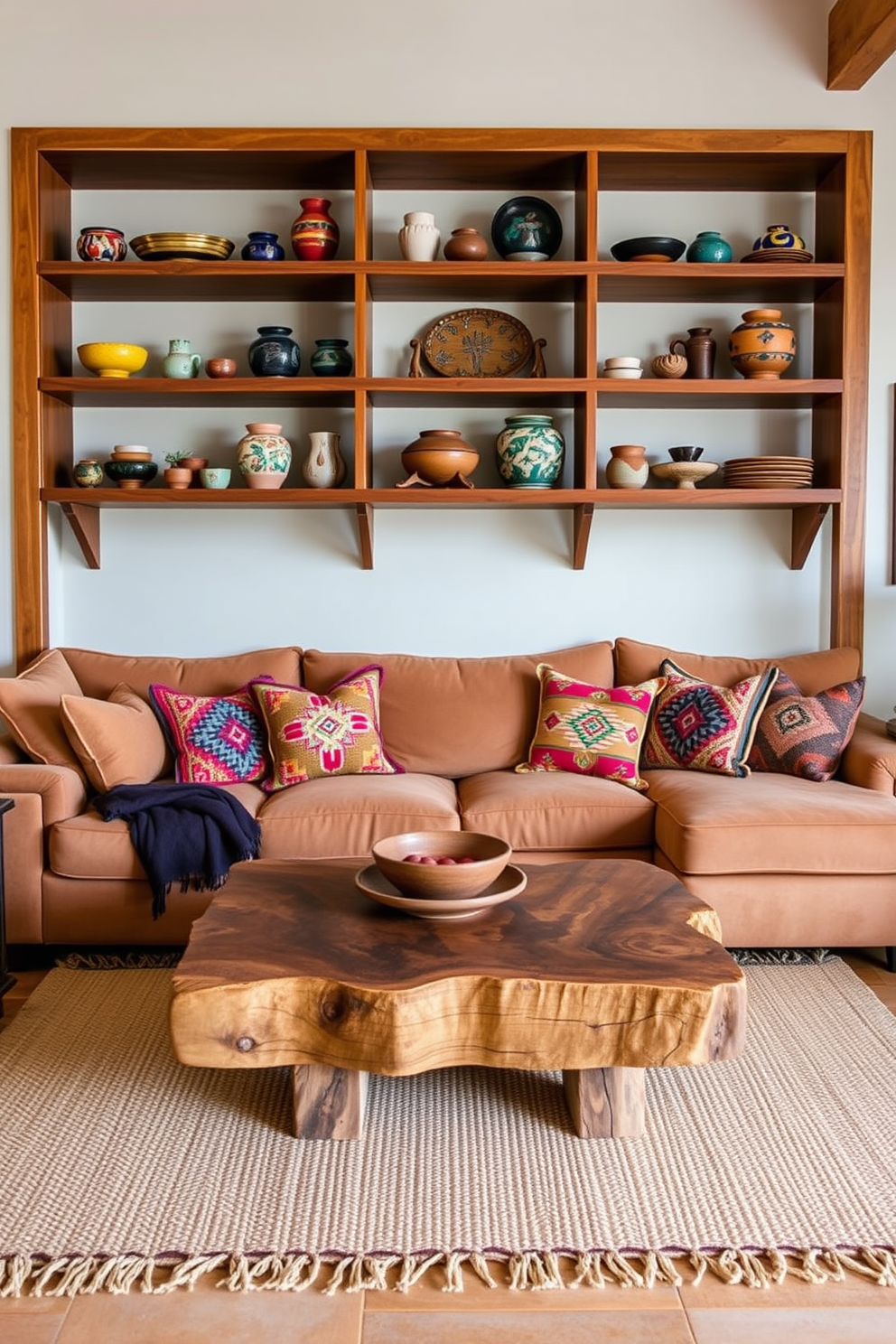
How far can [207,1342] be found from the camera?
167cm

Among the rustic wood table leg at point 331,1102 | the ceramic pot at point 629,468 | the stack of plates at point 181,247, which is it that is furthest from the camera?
the ceramic pot at point 629,468

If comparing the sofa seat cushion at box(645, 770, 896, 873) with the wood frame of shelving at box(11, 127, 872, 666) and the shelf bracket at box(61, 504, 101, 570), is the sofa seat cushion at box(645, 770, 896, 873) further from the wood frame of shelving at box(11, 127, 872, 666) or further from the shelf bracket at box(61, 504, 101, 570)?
the shelf bracket at box(61, 504, 101, 570)

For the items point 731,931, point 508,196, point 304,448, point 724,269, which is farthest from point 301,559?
point 731,931

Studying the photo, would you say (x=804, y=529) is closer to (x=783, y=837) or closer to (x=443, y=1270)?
(x=783, y=837)

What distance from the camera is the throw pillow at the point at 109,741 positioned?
3252 mm

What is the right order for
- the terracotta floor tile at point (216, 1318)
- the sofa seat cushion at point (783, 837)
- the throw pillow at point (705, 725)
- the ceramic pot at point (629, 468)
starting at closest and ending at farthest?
the terracotta floor tile at point (216, 1318)
the sofa seat cushion at point (783, 837)
the throw pillow at point (705, 725)
the ceramic pot at point (629, 468)

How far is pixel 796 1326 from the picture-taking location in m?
1.71

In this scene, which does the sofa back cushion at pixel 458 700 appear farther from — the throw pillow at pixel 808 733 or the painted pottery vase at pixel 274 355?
the painted pottery vase at pixel 274 355

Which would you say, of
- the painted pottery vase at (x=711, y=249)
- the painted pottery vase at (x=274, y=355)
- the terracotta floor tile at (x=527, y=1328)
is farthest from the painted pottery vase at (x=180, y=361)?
the terracotta floor tile at (x=527, y=1328)

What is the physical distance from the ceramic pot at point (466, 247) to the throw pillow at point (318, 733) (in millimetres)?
1468

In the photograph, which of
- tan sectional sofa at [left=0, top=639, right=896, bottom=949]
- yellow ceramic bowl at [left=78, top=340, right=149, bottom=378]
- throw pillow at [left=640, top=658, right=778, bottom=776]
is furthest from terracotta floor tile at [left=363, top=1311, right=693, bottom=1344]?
yellow ceramic bowl at [left=78, top=340, right=149, bottom=378]

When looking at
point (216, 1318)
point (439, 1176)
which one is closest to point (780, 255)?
point (439, 1176)

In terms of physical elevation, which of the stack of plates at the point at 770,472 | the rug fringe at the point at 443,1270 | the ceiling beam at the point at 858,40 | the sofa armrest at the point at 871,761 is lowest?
the rug fringe at the point at 443,1270

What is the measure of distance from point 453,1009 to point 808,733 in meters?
1.90
